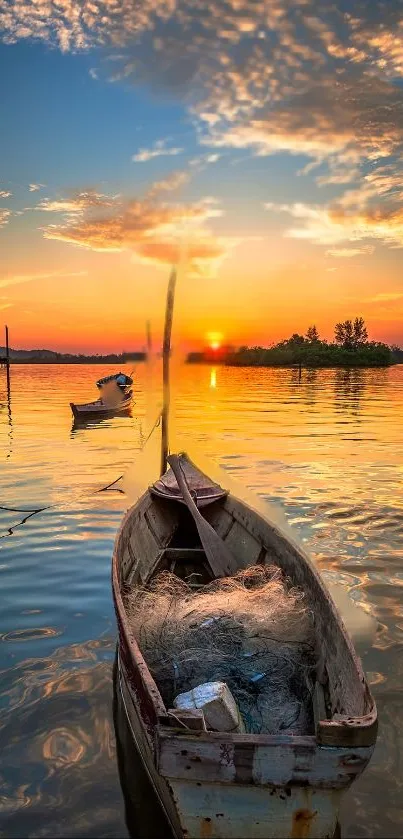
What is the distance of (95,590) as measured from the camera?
27.6ft

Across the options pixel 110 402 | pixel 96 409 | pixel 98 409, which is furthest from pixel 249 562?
pixel 110 402

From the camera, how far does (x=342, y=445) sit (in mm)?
22141

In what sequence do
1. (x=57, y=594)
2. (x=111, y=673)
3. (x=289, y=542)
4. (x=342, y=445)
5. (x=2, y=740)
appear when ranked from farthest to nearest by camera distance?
(x=342, y=445) → (x=57, y=594) → (x=289, y=542) → (x=111, y=673) → (x=2, y=740)

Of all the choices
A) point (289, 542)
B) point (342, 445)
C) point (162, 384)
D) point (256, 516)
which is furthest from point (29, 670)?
point (342, 445)

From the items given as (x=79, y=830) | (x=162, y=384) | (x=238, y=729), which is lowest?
(x=79, y=830)

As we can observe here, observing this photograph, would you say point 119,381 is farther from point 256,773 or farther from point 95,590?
point 256,773

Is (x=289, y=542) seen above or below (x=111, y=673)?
above

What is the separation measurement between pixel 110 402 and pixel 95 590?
29.3 m

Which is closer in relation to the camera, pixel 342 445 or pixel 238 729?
pixel 238 729

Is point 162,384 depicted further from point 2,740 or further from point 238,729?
point 238,729

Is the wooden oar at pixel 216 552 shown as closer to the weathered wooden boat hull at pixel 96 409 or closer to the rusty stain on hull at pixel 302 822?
the rusty stain on hull at pixel 302 822

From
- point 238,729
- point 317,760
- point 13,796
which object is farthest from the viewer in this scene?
point 13,796

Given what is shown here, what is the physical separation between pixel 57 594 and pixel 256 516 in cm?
295

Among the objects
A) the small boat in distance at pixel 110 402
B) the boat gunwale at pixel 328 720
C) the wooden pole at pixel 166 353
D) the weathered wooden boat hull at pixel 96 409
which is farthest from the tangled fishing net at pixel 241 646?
the small boat in distance at pixel 110 402
